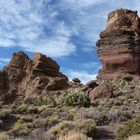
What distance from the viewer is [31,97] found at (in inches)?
2133

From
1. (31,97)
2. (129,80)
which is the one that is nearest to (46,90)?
(31,97)

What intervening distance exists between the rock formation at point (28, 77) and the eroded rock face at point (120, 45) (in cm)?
736

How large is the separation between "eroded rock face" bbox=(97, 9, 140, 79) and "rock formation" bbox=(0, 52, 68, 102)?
736 centimetres

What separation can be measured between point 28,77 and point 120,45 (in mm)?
14804

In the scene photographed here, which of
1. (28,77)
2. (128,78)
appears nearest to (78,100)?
(128,78)

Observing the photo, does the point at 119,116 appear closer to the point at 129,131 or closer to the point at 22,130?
the point at 22,130

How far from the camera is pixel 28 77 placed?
196ft

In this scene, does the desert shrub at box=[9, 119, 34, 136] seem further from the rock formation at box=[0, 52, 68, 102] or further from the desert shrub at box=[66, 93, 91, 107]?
the rock formation at box=[0, 52, 68, 102]

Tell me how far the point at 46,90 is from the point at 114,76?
10523mm

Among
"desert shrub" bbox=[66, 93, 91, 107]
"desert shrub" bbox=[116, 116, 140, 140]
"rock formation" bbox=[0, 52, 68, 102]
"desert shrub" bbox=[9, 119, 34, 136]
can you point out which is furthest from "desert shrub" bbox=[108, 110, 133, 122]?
"rock formation" bbox=[0, 52, 68, 102]

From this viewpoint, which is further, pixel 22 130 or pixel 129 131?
pixel 22 130

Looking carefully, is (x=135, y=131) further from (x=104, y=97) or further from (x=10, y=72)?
(x=10, y=72)

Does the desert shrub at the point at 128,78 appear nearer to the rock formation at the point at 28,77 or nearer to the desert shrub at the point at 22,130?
the rock formation at the point at 28,77

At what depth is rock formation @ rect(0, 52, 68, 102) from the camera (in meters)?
57.2
